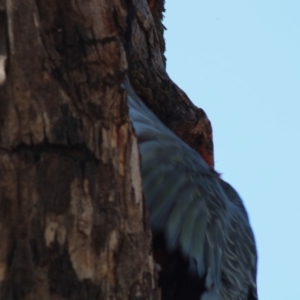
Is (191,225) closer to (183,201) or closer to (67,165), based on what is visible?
(183,201)

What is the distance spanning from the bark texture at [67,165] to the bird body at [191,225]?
55 centimetres

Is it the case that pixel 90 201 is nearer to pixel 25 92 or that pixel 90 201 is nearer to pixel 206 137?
pixel 25 92

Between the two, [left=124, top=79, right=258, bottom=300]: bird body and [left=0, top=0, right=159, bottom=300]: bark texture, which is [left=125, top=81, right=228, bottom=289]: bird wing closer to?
[left=124, top=79, right=258, bottom=300]: bird body

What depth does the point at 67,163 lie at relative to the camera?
90.2 inches

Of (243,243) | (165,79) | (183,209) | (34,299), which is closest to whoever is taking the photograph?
(34,299)

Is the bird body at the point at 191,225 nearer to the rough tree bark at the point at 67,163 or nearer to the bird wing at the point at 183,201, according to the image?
the bird wing at the point at 183,201

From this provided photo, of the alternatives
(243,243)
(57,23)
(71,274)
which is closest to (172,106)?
(243,243)

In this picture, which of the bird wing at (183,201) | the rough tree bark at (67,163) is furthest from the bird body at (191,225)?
the rough tree bark at (67,163)

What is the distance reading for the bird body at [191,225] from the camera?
9.57ft

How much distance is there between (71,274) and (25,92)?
1.75 ft

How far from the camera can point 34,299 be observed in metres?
2.14

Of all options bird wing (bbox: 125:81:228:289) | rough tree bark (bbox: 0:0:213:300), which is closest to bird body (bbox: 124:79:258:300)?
bird wing (bbox: 125:81:228:289)

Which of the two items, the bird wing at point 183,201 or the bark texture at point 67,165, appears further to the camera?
the bird wing at point 183,201

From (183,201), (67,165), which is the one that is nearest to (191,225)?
(183,201)
